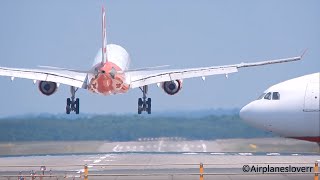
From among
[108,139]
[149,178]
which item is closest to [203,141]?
[108,139]

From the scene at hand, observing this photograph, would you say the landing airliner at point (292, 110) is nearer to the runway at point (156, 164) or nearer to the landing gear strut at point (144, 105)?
the runway at point (156, 164)

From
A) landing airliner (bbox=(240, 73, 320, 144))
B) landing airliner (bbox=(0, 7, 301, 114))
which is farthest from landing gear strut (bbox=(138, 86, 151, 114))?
landing airliner (bbox=(240, 73, 320, 144))

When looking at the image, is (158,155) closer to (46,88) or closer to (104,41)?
(104,41)

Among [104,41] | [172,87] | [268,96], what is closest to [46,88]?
[104,41]

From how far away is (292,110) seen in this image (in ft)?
141

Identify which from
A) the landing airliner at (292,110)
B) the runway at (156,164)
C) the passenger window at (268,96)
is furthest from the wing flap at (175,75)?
the landing airliner at (292,110)

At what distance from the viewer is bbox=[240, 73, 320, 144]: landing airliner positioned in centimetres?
4178

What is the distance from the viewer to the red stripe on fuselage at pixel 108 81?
62062 millimetres

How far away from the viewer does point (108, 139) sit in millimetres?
70562

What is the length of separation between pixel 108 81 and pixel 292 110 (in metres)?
22.0

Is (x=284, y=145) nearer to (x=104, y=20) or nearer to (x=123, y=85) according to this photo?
(x=123, y=85)

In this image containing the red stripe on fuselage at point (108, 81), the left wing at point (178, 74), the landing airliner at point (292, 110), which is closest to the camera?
the landing airliner at point (292, 110)

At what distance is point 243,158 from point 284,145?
4105 millimetres

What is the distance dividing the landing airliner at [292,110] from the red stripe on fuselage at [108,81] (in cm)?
1702
